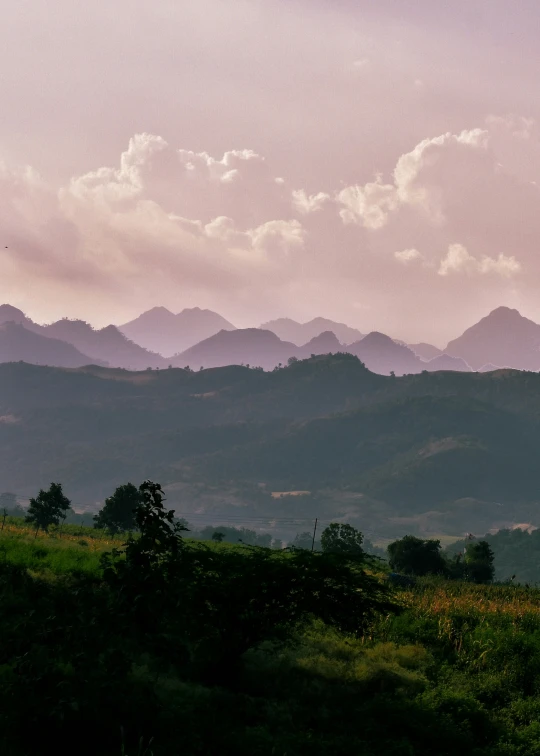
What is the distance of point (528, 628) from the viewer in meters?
30.9

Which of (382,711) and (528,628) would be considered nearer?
(382,711)

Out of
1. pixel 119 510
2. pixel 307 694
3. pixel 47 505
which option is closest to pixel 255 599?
pixel 307 694

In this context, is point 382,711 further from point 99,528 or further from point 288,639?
point 99,528

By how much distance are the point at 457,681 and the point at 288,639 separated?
5557mm

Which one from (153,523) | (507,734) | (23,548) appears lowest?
(507,734)

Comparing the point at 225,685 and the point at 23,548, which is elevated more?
the point at 23,548

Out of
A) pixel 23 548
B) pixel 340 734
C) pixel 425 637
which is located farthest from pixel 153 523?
pixel 23 548

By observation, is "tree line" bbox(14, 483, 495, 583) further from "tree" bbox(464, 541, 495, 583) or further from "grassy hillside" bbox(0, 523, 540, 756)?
"grassy hillside" bbox(0, 523, 540, 756)

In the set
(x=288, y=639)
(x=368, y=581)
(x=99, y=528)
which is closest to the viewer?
(x=368, y=581)

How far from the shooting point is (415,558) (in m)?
72.0

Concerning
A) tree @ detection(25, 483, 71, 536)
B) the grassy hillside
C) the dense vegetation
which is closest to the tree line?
tree @ detection(25, 483, 71, 536)

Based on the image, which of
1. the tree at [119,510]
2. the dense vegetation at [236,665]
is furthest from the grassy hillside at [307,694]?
the tree at [119,510]

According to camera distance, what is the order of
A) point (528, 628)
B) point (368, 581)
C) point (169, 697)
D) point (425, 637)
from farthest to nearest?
point (528, 628)
point (425, 637)
point (368, 581)
point (169, 697)

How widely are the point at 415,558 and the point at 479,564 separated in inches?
319
